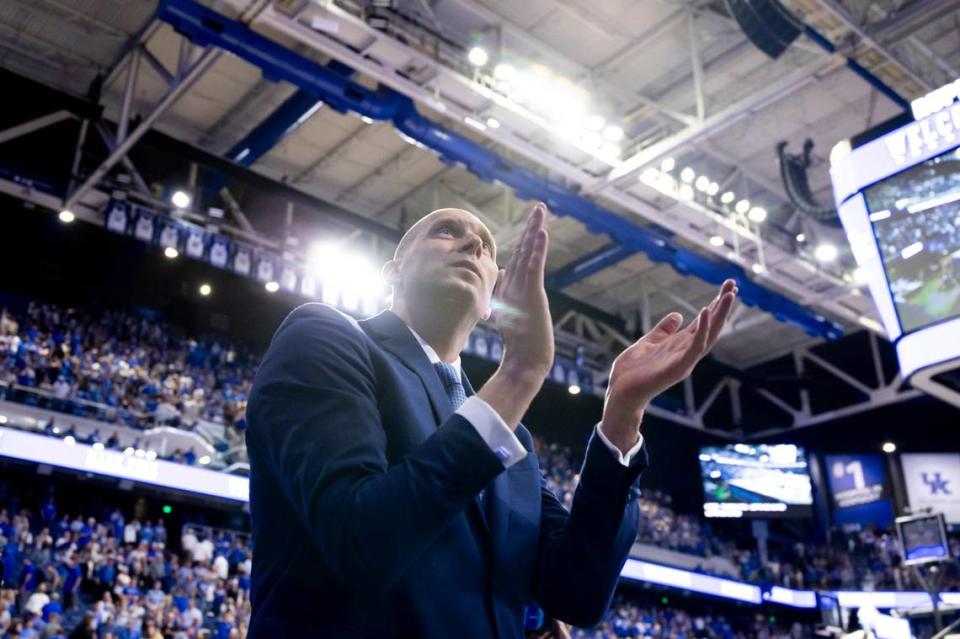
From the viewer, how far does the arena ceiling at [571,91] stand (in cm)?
1098

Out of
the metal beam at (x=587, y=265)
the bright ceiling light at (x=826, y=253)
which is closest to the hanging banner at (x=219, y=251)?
the metal beam at (x=587, y=265)

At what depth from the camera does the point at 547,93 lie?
12.2 metres

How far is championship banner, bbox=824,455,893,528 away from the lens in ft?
79.9

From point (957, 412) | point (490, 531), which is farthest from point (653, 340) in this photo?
point (957, 412)

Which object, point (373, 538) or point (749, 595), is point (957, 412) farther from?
point (373, 538)

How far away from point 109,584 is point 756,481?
57.0ft

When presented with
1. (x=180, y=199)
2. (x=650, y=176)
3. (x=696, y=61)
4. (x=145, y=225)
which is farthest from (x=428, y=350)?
(x=180, y=199)

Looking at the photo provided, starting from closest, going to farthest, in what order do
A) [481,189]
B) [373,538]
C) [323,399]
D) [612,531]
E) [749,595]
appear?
[373,538] → [323,399] → [612,531] → [481,189] → [749,595]

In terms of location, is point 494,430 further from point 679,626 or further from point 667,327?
point 679,626

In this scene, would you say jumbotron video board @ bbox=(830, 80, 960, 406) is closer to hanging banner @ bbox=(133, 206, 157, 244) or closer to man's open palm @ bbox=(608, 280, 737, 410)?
man's open palm @ bbox=(608, 280, 737, 410)

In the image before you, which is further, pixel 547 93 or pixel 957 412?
pixel 957 412

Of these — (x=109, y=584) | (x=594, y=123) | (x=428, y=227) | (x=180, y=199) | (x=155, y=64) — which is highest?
(x=155, y=64)

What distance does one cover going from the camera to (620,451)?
1.49 metres

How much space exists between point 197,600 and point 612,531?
11.1 metres
